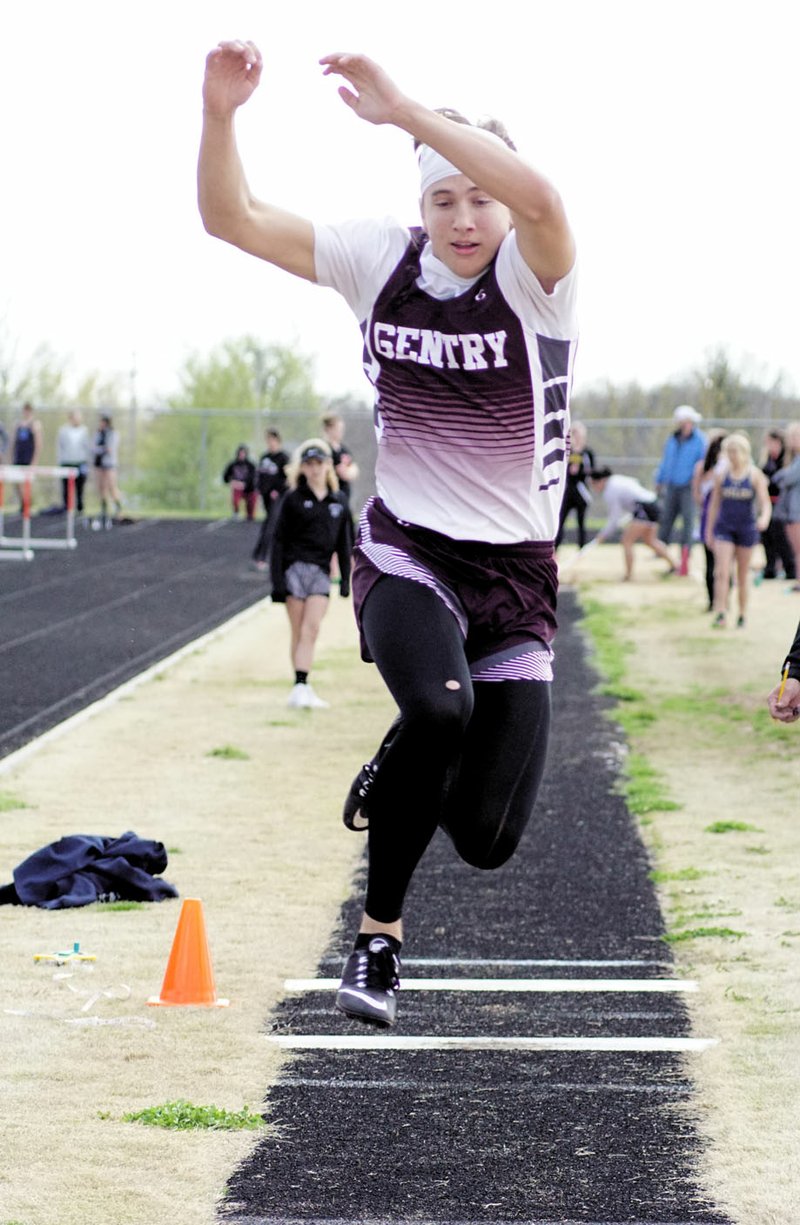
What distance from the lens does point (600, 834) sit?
33.3 feet

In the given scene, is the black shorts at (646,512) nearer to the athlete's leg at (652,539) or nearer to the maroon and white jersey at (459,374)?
the athlete's leg at (652,539)

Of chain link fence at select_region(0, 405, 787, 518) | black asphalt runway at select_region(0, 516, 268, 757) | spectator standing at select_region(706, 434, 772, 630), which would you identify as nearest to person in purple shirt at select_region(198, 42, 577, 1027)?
black asphalt runway at select_region(0, 516, 268, 757)

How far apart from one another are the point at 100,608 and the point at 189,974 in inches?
631

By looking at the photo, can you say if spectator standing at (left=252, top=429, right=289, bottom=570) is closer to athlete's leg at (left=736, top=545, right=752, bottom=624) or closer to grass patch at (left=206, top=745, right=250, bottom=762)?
athlete's leg at (left=736, top=545, right=752, bottom=624)

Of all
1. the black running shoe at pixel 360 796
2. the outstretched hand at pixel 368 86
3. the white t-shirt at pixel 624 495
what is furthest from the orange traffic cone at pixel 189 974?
the white t-shirt at pixel 624 495

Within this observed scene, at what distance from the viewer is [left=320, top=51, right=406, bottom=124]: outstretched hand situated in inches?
148

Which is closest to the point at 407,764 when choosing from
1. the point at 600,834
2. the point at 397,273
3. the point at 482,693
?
the point at 482,693

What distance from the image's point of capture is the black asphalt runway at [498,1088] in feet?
16.0

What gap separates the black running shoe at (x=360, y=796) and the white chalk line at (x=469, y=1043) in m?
1.84

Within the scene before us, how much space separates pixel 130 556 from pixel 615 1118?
2585 cm

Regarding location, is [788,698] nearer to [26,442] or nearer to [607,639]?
[607,639]

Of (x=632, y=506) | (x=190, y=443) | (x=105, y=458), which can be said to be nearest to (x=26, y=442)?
(x=105, y=458)

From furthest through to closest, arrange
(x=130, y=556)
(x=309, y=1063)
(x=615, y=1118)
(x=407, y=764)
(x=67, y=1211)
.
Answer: (x=130, y=556)
(x=309, y=1063)
(x=615, y=1118)
(x=67, y=1211)
(x=407, y=764)

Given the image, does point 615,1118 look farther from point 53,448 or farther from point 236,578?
point 53,448
